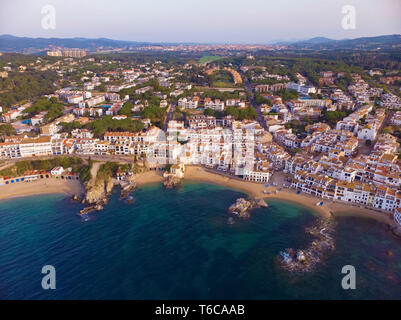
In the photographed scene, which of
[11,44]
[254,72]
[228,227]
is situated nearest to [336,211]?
[228,227]

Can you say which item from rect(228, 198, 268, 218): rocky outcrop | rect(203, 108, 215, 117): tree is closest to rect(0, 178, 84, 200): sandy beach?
rect(228, 198, 268, 218): rocky outcrop

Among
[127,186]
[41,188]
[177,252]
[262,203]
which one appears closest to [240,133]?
[262,203]

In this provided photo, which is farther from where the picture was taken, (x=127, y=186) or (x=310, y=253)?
(x=127, y=186)

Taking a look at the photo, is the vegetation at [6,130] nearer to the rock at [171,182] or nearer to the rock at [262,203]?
the rock at [171,182]

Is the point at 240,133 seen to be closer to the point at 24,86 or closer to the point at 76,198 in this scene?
the point at 76,198

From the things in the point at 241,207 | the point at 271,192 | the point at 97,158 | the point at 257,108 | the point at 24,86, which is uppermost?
the point at 24,86

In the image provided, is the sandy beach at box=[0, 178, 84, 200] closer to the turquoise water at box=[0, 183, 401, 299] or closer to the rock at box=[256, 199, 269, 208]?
the turquoise water at box=[0, 183, 401, 299]
